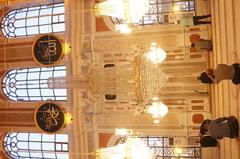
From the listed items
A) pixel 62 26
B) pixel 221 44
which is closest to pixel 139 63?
pixel 221 44

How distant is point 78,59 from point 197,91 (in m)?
2.85

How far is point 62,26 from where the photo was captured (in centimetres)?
1104

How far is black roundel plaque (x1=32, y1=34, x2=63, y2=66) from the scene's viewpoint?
10430 mm

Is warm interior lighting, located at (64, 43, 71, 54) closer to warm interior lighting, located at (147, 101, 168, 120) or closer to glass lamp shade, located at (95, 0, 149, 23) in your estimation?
warm interior lighting, located at (147, 101, 168, 120)

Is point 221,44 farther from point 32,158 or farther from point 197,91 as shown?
point 32,158

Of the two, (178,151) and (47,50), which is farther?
(47,50)

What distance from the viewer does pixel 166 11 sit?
983 cm

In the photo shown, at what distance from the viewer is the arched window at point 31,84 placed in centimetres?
1106

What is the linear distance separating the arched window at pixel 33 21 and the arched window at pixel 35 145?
2.66 metres

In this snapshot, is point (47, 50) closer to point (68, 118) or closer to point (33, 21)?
point (33, 21)

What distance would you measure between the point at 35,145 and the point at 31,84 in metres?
1.58

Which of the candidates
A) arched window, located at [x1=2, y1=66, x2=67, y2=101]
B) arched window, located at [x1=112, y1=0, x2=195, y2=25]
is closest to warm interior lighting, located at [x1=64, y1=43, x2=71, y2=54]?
arched window, located at [x1=2, y1=66, x2=67, y2=101]

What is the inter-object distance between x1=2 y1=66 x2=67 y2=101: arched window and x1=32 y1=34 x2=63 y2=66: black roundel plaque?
0.48 metres

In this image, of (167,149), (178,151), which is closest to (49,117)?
(167,149)
